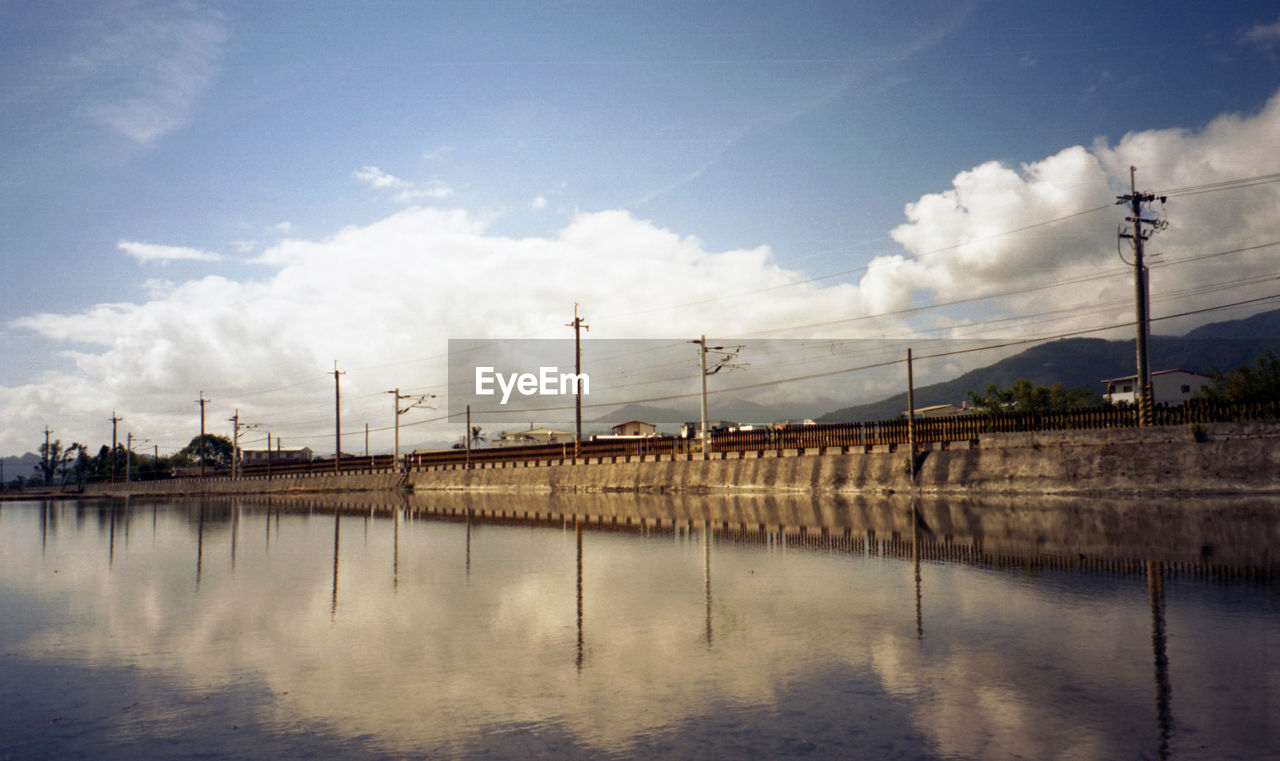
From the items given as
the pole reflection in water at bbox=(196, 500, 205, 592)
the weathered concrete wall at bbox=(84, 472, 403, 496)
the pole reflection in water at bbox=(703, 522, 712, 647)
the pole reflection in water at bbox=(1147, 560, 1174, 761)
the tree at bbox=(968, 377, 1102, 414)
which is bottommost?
the weathered concrete wall at bbox=(84, 472, 403, 496)

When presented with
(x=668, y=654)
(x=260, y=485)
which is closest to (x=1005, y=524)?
(x=668, y=654)

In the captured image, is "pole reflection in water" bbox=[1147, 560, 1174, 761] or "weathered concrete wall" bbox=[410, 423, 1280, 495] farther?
"weathered concrete wall" bbox=[410, 423, 1280, 495]

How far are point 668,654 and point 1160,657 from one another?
3822 millimetres

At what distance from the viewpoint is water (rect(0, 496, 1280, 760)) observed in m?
4.63

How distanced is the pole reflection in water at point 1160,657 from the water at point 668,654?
3 cm

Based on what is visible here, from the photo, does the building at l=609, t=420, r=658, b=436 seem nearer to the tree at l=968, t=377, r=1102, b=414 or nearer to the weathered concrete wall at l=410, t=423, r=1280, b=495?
the tree at l=968, t=377, r=1102, b=414

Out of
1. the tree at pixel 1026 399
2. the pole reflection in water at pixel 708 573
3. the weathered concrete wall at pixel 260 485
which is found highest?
the tree at pixel 1026 399

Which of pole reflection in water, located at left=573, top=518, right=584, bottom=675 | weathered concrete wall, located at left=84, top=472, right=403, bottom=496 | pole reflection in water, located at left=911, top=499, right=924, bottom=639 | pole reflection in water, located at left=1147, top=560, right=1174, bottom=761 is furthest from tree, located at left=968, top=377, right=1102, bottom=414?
pole reflection in water, located at left=1147, top=560, right=1174, bottom=761

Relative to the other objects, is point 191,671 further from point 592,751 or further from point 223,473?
point 223,473

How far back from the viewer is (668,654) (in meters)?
6.66

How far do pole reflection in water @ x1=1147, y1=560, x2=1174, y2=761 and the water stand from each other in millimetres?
32

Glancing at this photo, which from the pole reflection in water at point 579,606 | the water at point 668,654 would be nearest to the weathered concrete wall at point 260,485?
the pole reflection in water at point 579,606

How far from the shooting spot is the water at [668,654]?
15.2ft

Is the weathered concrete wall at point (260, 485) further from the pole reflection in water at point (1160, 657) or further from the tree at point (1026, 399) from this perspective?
the pole reflection in water at point (1160, 657)
